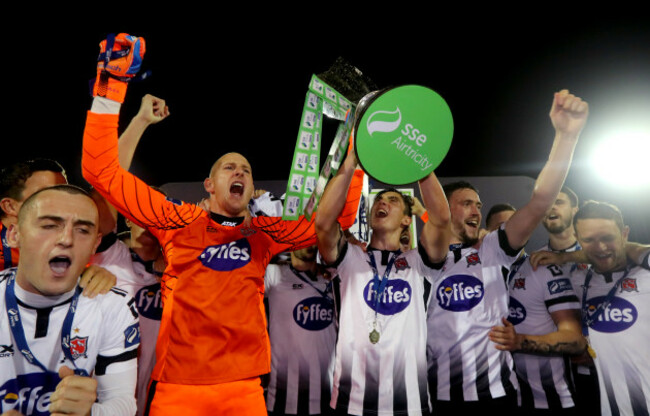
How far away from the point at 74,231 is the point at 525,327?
2856 millimetres

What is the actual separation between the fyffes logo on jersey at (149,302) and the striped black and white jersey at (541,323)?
2500 millimetres

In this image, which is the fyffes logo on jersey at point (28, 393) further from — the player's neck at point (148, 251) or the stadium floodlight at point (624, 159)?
the stadium floodlight at point (624, 159)

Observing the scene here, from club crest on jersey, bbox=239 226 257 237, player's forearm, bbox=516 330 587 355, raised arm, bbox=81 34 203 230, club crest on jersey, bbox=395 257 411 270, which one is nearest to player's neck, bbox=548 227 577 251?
player's forearm, bbox=516 330 587 355

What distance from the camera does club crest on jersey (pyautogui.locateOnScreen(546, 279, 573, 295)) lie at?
3076 mm

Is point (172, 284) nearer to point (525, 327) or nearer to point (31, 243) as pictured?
point (31, 243)

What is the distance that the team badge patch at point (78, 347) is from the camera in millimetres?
1773

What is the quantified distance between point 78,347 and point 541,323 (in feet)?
9.30

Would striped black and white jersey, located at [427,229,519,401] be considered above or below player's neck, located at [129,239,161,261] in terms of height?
below

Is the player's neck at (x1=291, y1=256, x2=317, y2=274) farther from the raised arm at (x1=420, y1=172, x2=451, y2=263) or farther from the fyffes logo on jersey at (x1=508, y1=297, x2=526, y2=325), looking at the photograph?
the fyffes logo on jersey at (x1=508, y1=297, x2=526, y2=325)

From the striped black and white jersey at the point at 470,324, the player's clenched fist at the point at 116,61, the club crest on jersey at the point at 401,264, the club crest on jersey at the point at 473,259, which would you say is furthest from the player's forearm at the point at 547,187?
the player's clenched fist at the point at 116,61

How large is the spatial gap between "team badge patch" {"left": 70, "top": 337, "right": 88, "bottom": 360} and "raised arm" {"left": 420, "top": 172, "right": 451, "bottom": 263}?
1.73m

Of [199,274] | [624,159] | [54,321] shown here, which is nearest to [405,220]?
[199,274]

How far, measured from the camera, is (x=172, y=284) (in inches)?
97.7

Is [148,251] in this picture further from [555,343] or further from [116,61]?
[555,343]
